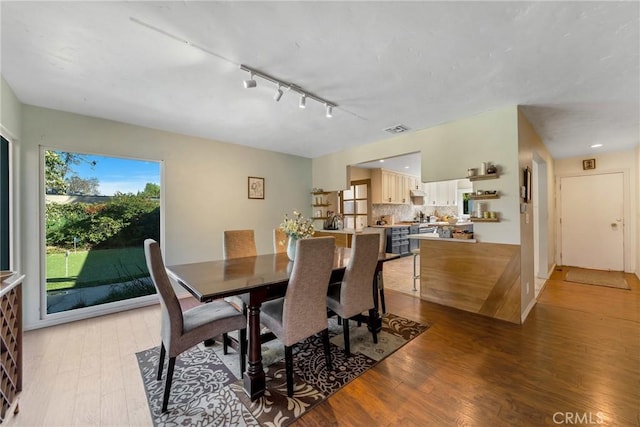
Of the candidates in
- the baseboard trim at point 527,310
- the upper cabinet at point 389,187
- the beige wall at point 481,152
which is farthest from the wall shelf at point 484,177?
the upper cabinet at point 389,187

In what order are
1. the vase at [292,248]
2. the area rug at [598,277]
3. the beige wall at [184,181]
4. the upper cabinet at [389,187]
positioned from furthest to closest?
the upper cabinet at [389,187] → the area rug at [598,277] → the beige wall at [184,181] → the vase at [292,248]

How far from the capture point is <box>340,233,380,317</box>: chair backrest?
2.30 m

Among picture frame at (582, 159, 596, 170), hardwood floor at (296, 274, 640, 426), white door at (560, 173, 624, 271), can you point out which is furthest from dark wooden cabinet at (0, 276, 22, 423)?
picture frame at (582, 159, 596, 170)

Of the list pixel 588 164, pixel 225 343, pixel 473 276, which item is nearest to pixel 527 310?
pixel 473 276

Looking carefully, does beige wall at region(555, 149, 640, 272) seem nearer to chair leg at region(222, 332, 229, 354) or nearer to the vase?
the vase

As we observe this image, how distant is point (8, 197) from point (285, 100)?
3134mm

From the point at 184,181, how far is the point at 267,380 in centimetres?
321

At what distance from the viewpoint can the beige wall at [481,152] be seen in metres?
2.92

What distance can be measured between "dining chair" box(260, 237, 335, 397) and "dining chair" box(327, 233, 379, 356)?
A: 0.30 m

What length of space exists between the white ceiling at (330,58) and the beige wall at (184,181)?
28 cm

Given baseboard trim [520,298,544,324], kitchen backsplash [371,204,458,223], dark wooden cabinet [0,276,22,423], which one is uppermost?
kitchen backsplash [371,204,458,223]

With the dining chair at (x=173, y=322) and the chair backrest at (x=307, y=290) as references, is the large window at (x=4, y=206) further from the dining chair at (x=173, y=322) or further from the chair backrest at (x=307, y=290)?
the chair backrest at (x=307, y=290)

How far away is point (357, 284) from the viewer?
7.79 feet

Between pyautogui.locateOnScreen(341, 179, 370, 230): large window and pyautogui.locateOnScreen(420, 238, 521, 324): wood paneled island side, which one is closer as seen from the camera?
pyautogui.locateOnScreen(420, 238, 521, 324): wood paneled island side
